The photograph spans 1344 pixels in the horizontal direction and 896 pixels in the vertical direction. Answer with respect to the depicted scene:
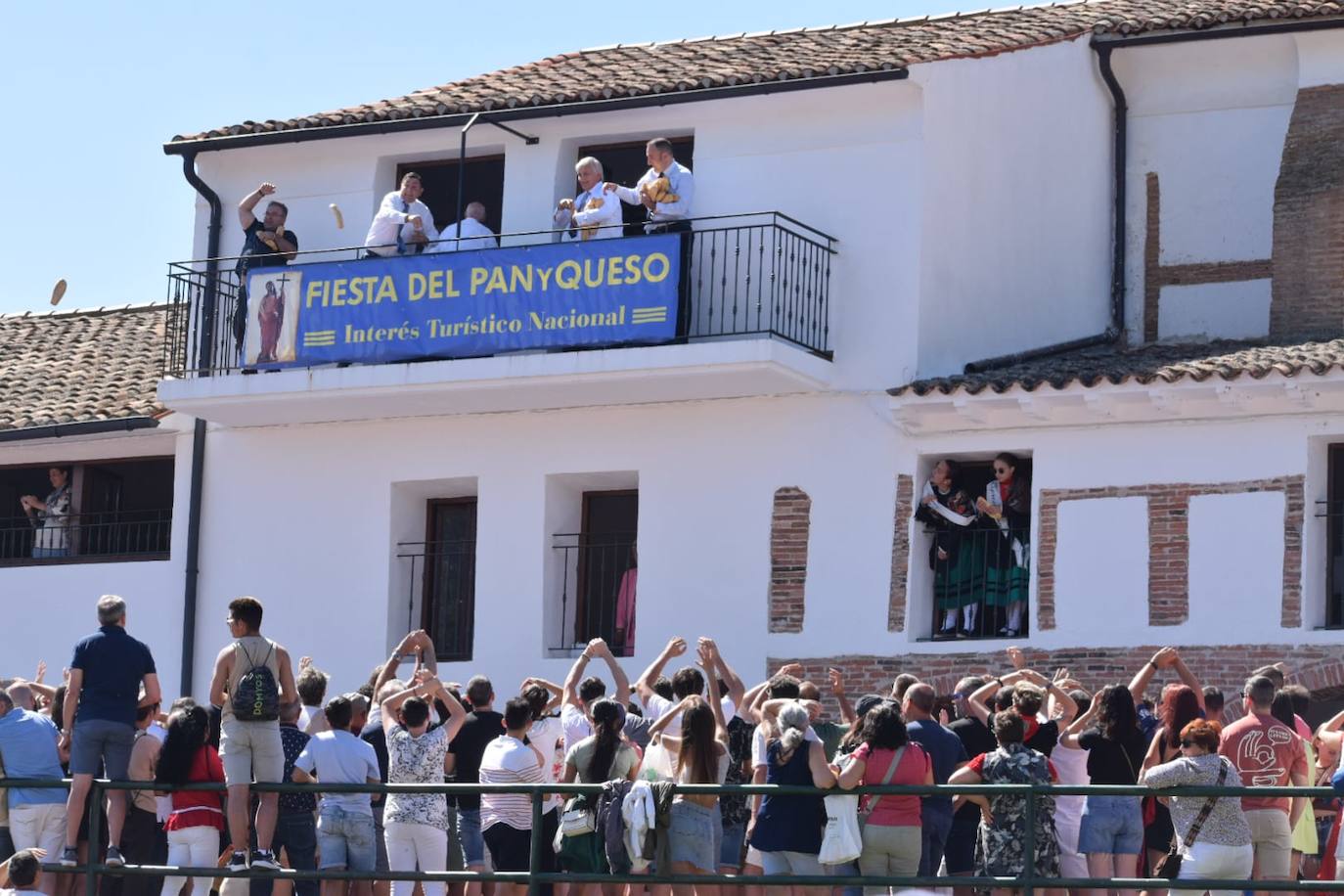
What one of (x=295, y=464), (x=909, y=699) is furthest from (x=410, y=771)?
(x=295, y=464)

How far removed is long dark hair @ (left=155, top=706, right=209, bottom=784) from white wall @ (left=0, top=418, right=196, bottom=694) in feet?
29.2

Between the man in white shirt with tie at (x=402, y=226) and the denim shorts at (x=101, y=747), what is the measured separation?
794 cm

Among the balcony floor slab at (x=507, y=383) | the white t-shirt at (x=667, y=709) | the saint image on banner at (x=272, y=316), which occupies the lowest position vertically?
the white t-shirt at (x=667, y=709)

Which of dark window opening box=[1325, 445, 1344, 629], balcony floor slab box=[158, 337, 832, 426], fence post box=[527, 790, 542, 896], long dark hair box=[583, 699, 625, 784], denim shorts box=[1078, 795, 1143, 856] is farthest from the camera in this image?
balcony floor slab box=[158, 337, 832, 426]

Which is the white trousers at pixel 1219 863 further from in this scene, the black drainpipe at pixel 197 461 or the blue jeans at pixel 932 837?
the black drainpipe at pixel 197 461

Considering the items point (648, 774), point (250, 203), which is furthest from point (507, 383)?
point (648, 774)

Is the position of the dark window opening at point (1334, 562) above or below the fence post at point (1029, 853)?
above

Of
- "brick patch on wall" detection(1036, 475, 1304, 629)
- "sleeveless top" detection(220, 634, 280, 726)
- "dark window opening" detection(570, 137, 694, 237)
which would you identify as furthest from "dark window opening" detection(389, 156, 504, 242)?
"sleeveless top" detection(220, 634, 280, 726)

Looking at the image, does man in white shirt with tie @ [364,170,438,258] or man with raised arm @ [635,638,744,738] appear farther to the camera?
man in white shirt with tie @ [364,170,438,258]

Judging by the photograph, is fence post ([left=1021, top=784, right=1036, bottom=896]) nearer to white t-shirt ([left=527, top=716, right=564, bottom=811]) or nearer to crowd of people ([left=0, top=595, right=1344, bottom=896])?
crowd of people ([left=0, top=595, right=1344, bottom=896])

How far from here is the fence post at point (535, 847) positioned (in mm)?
14688

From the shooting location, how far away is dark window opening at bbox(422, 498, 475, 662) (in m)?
23.8

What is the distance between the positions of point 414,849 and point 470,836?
71 cm

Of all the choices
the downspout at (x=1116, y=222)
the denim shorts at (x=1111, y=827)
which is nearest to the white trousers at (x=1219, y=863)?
the denim shorts at (x=1111, y=827)
